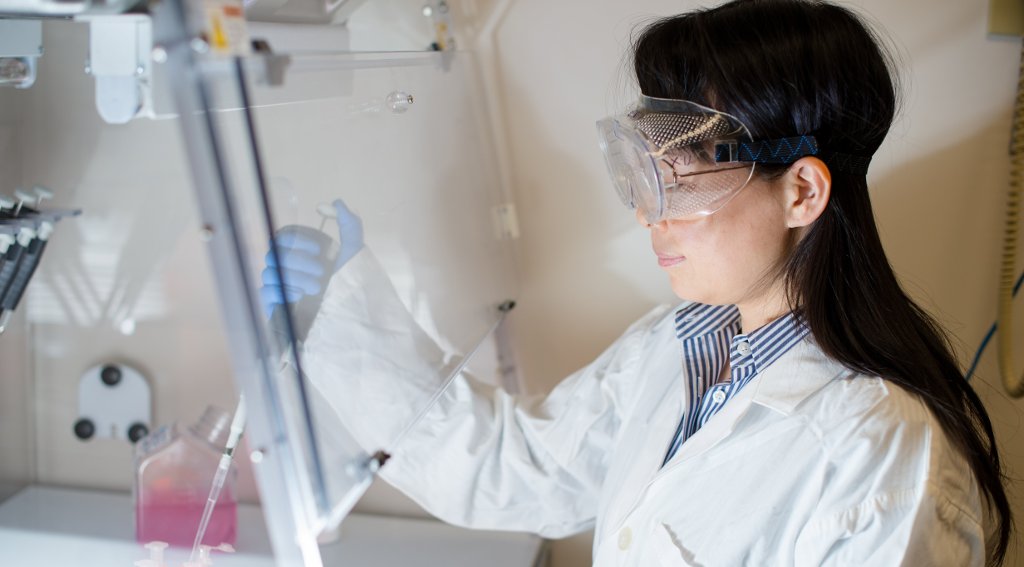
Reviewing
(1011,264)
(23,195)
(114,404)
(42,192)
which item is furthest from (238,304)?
(1011,264)

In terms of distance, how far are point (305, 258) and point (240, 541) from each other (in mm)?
826

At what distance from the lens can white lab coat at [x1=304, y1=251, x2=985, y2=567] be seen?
2.92ft

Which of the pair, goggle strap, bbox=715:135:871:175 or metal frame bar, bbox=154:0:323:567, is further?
goggle strap, bbox=715:135:871:175

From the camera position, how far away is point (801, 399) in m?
0.97

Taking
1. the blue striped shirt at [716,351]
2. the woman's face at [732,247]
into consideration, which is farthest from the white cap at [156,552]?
the woman's face at [732,247]

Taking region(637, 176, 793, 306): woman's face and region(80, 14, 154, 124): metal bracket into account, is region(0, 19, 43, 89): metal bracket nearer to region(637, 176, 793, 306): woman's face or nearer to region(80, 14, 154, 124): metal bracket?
region(80, 14, 154, 124): metal bracket

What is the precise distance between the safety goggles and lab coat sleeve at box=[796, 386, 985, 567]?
308mm

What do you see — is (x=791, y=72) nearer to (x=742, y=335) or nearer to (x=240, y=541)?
(x=742, y=335)

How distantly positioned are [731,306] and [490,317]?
1.30ft

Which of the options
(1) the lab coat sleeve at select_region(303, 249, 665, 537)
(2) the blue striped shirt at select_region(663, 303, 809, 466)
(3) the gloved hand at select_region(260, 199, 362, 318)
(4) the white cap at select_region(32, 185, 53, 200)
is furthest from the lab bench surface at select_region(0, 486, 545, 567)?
(3) the gloved hand at select_region(260, 199, 362, 318)

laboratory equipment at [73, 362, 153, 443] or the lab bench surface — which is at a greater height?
laboratory equipment at [73, 362, 153, 443]

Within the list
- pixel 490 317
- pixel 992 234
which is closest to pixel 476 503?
pixel 490 317

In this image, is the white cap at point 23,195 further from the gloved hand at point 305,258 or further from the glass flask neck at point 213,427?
the gloved hand at point 305,258

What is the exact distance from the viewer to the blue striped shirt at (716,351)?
3.46 feet
